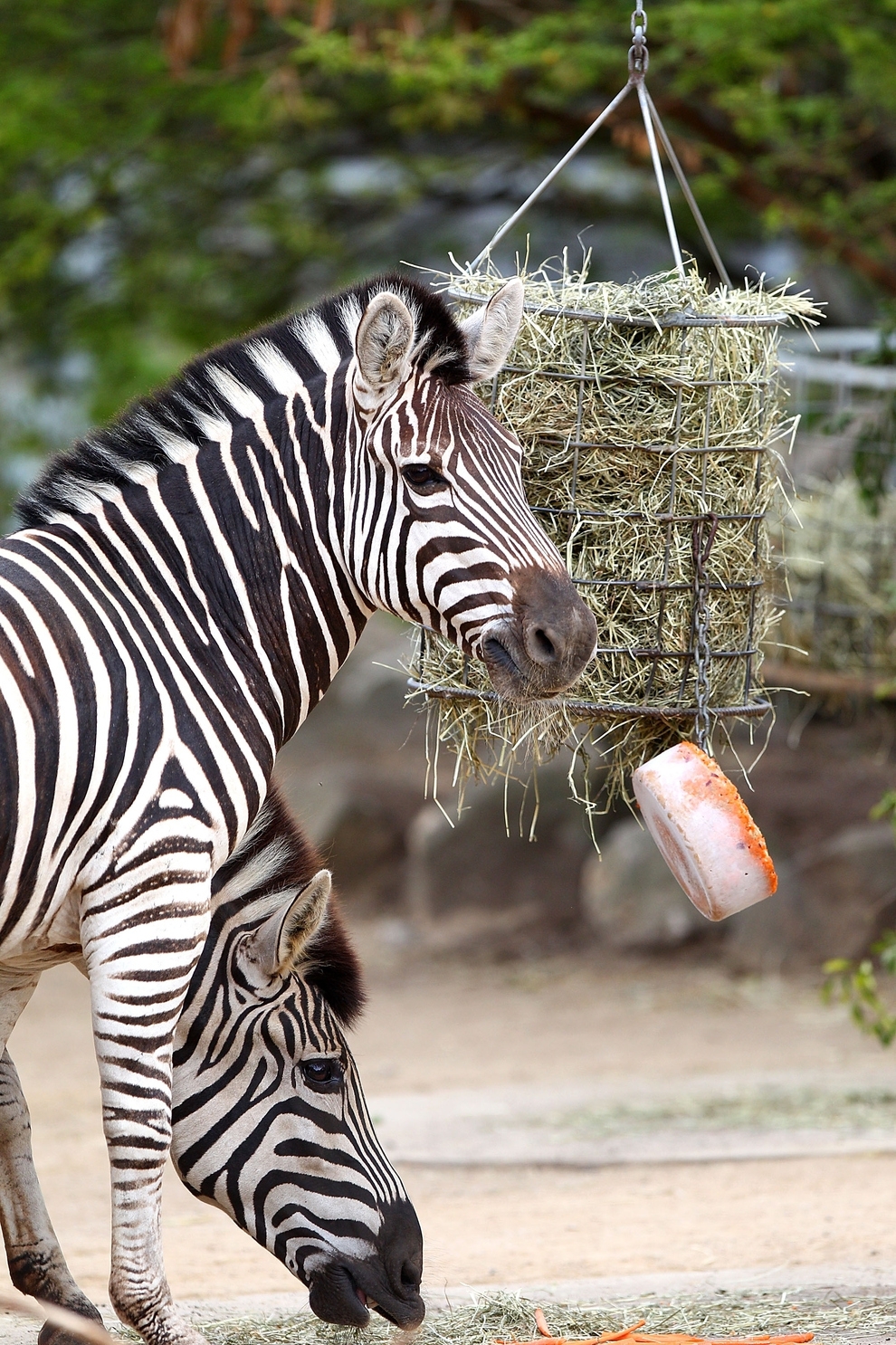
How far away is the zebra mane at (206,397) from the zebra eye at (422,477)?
250 mm

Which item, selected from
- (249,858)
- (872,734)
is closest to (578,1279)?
(249,858)

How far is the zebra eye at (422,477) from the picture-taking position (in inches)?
122

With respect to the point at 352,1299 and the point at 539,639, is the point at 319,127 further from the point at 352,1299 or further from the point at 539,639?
the point at 352,1299

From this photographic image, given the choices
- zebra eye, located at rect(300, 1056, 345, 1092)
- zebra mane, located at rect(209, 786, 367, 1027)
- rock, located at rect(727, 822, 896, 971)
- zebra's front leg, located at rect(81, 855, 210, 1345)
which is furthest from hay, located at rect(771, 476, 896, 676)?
zebra's front leg, located at rect(81, 855, 210, 1345)

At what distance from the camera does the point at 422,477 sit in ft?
10.2

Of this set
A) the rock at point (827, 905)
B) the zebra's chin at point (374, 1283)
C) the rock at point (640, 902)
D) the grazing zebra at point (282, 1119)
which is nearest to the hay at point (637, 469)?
the grazing zebra at point (282, 1119)

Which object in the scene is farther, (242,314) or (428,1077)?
(242,314)

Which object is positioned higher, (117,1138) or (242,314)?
(242,314)

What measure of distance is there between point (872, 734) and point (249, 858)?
221 inches

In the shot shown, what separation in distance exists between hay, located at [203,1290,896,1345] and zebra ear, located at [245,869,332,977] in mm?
1012

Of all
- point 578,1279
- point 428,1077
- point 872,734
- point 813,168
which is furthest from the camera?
point 813,168

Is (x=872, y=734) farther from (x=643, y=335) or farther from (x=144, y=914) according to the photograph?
(x=144, y=914)

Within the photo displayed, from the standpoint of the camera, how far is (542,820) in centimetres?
1074

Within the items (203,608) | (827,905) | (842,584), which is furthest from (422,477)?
(827,905)
